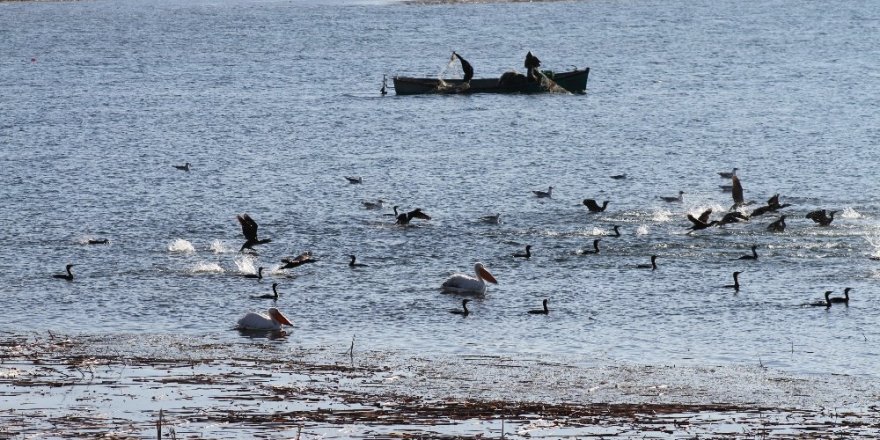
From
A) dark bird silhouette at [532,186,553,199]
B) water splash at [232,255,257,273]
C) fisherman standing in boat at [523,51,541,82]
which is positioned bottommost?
water splash at [232,255,257,273]

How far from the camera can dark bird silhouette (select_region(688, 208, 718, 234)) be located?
3459 cm

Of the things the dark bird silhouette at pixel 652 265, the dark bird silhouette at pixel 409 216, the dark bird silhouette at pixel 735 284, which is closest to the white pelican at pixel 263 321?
the dark bird silhouette at pixel 652 265

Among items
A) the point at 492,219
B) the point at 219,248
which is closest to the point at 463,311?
the point at 219,248

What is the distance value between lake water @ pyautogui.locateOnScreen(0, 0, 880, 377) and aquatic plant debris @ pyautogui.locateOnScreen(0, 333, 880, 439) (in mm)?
1355

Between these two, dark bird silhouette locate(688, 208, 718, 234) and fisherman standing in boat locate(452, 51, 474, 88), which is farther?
fisherman standing in boat locate(452, 51, 474, 88)

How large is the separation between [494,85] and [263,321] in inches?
1944

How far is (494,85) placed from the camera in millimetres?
73875

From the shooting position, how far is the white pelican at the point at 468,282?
29.0 meters

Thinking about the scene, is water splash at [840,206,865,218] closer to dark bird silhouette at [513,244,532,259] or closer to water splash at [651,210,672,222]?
water splash at [651,210,672,222]

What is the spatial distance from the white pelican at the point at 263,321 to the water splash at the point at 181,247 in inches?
319

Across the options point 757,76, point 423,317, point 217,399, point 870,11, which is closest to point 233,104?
point 757,76

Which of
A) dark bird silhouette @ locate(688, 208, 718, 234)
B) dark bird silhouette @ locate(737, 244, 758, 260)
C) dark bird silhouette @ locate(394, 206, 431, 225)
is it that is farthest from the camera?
dark bird silhouette @ locate(394, 206, 431, 225)

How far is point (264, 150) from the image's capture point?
5344cm

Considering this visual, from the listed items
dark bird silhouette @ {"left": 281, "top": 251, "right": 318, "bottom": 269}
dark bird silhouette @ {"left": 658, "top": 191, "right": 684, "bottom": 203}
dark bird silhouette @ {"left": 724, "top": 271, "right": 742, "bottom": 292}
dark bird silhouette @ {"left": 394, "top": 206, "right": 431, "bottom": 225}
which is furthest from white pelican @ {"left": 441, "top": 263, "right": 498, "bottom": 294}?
dark bird silhouette @ {"left": 658, "top": 191, "right": 684, "bottom": 203}
